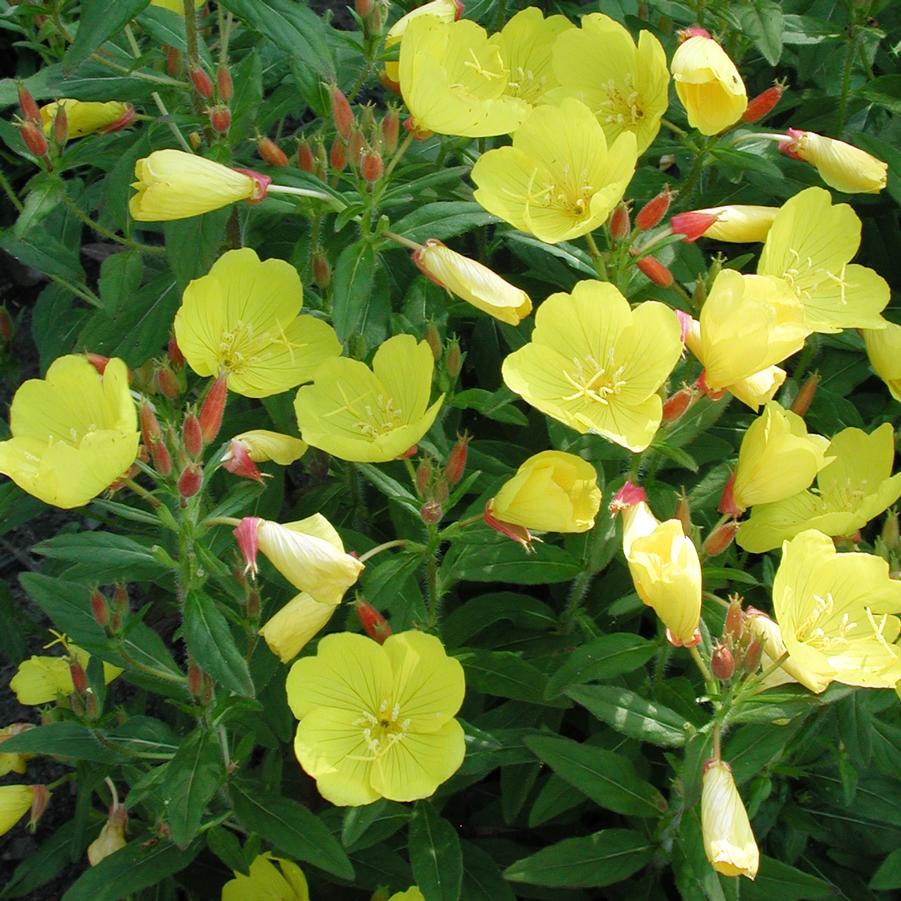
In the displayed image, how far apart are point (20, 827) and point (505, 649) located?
1.43m

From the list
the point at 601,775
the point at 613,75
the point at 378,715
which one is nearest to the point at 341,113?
the point at 613,75

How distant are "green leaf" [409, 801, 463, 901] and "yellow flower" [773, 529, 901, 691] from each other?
749 millimetres

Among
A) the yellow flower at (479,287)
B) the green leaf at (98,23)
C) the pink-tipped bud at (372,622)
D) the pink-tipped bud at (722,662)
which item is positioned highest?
the green leaf at (98,23)

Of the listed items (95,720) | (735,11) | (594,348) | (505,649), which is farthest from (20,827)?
(735,11)

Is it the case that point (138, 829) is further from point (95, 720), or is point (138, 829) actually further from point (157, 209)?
point (157, 209)

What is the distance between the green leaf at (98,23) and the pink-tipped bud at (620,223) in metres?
0.89

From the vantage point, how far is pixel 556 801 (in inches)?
85.6

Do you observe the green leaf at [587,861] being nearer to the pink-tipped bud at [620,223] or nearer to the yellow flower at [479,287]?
the yellow flower at [479,287]

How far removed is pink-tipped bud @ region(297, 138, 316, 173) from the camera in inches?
85.4

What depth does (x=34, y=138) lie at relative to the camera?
2146mm

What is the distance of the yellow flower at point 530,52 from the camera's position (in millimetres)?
2477

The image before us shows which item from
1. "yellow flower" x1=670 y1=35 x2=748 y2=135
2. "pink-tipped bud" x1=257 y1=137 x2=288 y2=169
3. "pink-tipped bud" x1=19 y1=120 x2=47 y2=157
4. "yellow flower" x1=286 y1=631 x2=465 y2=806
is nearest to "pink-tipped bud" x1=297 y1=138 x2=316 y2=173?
"pink-tipped bud" x1=257 y1=137 x2=288 y2=169

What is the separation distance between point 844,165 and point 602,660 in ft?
3.50

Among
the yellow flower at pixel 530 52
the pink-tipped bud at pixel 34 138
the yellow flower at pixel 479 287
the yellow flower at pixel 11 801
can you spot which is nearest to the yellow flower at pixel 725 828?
the yellow flower at pixel 479 287
